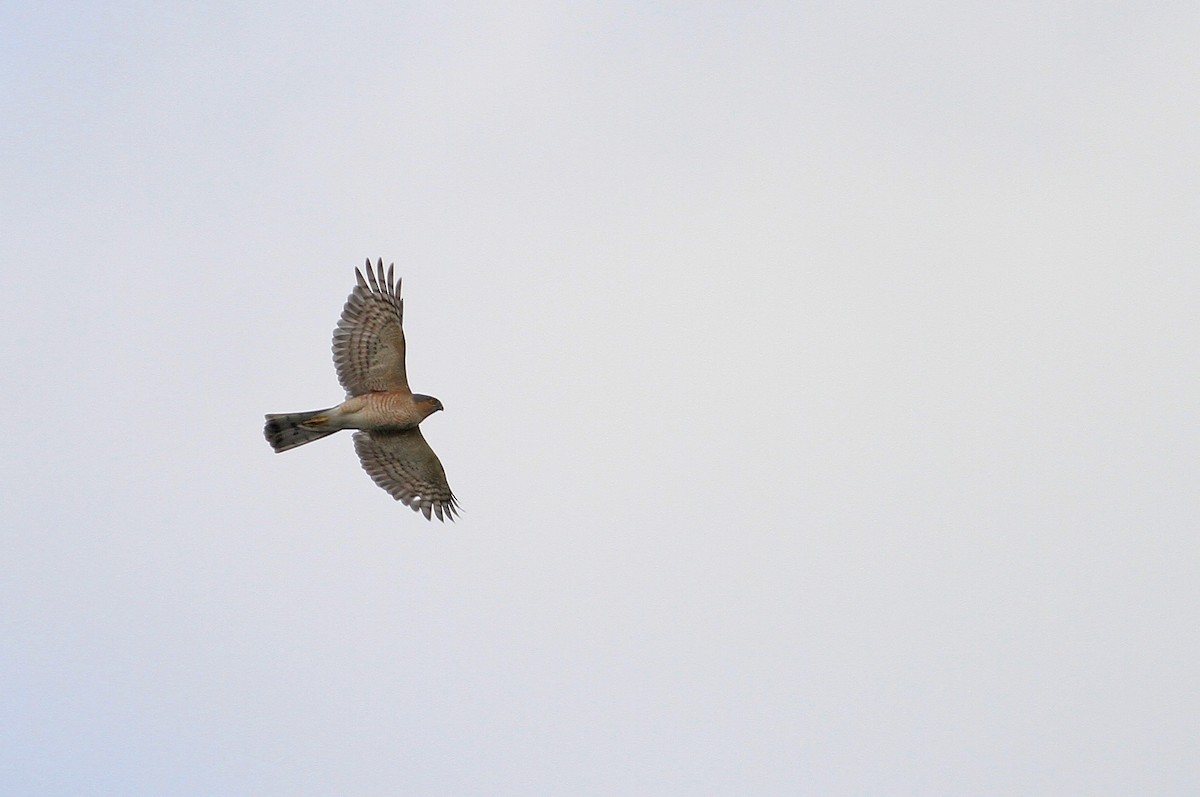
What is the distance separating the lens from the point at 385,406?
2367cm

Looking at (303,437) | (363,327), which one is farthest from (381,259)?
(303,437)

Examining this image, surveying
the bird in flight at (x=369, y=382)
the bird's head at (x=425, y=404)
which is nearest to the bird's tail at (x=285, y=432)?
the bird in flight at (x=369, y=382)

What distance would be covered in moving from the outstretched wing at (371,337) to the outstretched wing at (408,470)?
129cm

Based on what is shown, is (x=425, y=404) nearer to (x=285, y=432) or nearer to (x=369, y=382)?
(x=369, y=382)

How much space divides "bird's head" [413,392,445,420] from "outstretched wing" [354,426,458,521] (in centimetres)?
81

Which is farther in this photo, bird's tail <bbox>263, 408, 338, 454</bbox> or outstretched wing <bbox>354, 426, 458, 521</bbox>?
outstretched wing <bbox>354, 426, 458, 521</bbox>

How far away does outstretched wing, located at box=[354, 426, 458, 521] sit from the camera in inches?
980

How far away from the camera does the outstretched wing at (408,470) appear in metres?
24.9

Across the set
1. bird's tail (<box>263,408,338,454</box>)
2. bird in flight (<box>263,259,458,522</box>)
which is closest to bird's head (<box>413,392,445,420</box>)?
bird in flight (<box>263,259,458,522</box>)

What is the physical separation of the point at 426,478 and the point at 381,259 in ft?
12.0

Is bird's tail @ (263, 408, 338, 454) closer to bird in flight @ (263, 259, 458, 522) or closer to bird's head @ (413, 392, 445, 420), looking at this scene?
bird in flight @ (263, 259, 458, 522)

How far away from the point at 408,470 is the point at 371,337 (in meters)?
2.68

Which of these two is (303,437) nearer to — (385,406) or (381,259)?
(385,406)

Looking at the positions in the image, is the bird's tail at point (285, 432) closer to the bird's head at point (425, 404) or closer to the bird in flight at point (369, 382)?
the bird in flight at point (369, 382)
